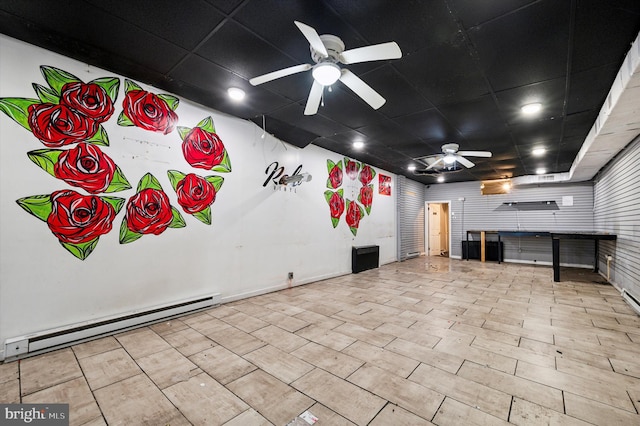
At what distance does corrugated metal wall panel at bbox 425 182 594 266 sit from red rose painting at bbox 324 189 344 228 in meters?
5.99

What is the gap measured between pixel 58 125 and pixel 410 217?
9.56 m

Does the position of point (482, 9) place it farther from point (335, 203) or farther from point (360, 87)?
point (335, 203)

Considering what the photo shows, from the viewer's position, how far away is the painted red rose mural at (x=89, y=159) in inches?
107

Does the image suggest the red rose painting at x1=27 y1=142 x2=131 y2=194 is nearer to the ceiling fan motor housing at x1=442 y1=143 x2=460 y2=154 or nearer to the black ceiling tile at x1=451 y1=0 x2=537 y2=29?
the black ceiling tile at x1=451 y1=0 x2=537 y2=29

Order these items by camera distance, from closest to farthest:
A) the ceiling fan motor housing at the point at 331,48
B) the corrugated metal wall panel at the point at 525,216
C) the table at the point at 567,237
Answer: the ceiling fan motor housing at the point at 331,48 → the table at the point at 567,237 → the corrugated metal wall panel at the point at 525,216

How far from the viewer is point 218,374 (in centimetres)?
232

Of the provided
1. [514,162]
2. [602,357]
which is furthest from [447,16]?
[514,162]

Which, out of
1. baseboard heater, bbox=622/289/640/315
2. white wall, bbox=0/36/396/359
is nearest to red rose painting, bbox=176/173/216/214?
white wall, bbox=0/36/396/359

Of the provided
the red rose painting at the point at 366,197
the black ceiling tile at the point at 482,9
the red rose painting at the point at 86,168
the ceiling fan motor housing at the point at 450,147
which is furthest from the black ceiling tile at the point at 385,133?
the red rose painting at the point at 86,168

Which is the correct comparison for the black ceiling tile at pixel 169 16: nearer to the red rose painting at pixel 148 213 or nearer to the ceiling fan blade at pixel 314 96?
the ceiling fan blade at pixel 314 96

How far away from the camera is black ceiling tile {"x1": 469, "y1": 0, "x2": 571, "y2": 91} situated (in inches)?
85.1

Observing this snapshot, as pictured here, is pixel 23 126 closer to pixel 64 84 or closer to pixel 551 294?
pixel 64 84

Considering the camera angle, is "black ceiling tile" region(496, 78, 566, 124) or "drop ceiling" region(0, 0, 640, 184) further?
"black ceiling tile" region(496, 78, 566, 124)

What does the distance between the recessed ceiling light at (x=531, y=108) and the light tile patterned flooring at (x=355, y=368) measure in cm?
301
